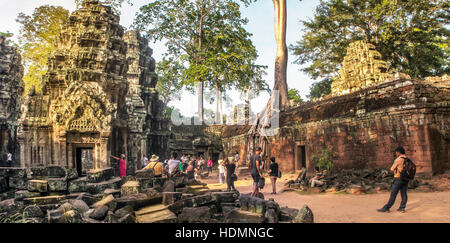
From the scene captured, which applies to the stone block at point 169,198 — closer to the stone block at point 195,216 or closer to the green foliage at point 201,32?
the stone block at point 195,216

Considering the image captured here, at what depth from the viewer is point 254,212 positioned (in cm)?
543

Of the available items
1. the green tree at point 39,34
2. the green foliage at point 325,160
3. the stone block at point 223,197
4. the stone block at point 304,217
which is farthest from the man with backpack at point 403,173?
the green tree at point 39,34

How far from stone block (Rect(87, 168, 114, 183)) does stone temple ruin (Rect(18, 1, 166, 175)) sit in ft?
13.5

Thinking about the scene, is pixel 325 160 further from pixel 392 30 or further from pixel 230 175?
pixel 392 30

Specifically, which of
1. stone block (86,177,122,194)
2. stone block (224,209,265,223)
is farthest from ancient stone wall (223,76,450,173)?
stone block (86,177,122,194)

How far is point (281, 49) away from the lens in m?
18.8

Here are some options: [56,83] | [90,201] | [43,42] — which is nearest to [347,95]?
[90,201]

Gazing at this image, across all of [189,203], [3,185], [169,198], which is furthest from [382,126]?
[3,185]

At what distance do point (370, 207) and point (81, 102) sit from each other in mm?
11058

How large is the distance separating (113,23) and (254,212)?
12566 millimetres

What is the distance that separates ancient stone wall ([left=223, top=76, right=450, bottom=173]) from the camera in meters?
8.96

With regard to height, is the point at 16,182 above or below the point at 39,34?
below

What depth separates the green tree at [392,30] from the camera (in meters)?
17.5
